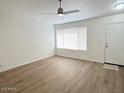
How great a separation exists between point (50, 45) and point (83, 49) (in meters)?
2.27

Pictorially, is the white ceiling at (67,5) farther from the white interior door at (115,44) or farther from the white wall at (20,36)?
the white interior door at (115,44)

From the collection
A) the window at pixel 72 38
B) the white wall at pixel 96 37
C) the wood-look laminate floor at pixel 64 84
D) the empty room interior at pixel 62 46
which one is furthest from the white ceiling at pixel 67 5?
the wood-look laminate floor at pixel 64 84

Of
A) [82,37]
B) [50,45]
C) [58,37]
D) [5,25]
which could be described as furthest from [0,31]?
[82,37]

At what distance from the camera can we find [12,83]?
247 cm

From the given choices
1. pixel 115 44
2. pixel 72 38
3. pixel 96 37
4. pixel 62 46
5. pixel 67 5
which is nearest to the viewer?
pixel 67 5

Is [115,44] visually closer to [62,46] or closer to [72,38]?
[72,38]

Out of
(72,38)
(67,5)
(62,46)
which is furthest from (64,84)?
(62,46)

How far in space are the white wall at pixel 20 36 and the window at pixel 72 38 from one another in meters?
0.98

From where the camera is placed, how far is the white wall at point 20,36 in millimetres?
3293

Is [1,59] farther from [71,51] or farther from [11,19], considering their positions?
[71,51]

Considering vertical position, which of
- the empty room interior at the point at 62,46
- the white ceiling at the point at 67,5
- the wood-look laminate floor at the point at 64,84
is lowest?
the wood-look laminate floor at the point at 64,84

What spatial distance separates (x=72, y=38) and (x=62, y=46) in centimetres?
99

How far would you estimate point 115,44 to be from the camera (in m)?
3.76

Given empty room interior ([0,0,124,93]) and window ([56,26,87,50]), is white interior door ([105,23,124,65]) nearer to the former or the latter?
empty room interior ([0,0,124,93])
